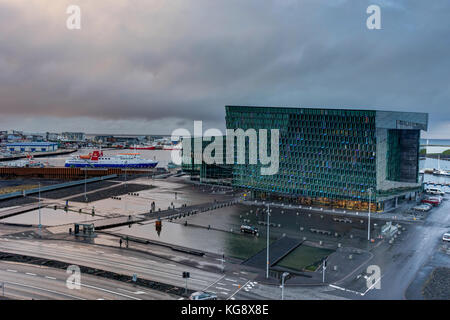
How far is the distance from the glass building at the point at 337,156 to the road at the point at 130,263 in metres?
49.0

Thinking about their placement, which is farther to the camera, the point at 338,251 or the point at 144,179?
the point at 144,179

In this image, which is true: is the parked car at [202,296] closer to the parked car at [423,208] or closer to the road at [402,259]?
the road at [402,259]

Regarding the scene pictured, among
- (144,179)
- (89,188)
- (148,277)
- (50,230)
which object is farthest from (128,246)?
(144,179)

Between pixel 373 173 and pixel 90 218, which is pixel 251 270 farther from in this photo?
pixel 373 173

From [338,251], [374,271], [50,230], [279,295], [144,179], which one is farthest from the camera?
[144,179]

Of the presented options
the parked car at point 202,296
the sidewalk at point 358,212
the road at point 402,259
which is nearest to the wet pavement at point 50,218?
Result: the sidewalk at point 358,212

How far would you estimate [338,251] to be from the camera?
176 feet

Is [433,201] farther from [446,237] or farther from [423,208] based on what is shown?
[446,237]

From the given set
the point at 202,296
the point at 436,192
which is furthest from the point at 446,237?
the point at 436,192

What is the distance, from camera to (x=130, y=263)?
46.4m

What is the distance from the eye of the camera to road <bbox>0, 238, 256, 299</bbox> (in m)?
40.4

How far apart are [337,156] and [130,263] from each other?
5648 centimetres

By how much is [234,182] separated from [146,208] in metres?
26.7

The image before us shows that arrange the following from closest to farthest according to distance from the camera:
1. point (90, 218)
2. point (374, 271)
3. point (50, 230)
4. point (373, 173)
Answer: point (374, 271), point (50, 230), point (90, 218), point (373, 173)
